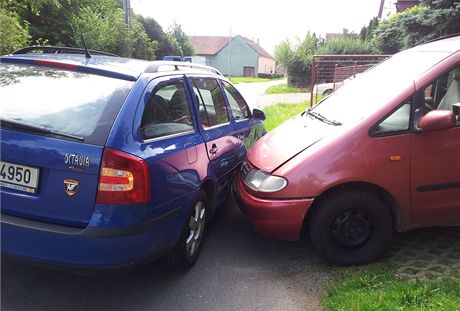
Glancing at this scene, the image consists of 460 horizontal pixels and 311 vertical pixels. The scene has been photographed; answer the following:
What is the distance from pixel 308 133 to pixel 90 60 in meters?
1.94

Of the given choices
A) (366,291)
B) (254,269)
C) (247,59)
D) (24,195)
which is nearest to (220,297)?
(254,269)

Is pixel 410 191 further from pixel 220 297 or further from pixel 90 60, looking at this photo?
pixel 90 60

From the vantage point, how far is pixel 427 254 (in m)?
3.72

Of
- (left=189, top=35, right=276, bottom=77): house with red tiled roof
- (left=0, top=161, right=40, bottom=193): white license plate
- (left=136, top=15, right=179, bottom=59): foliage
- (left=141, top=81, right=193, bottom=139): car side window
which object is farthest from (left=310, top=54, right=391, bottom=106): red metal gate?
(left=189, top=35, right=276, bottom=77): house with red tiled roof

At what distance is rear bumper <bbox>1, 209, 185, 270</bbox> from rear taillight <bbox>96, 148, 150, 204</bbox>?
0.60ft

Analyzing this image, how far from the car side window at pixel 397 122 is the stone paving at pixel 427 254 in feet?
3.61

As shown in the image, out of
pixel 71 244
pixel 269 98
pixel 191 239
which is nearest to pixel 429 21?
pixel 191 239

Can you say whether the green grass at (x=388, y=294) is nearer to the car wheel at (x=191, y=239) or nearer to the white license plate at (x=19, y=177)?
the car wheel at (x=191, y=239)

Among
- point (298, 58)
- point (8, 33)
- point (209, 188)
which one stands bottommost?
point (209, 188)

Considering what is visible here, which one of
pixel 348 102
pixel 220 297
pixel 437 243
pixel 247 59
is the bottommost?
pixel 220 297

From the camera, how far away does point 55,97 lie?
2.94 metres

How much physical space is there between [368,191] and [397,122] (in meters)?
0.61

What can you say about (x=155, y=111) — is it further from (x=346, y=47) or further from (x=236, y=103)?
(x=346, y=47)

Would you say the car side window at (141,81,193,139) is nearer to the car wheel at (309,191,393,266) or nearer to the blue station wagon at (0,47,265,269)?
the blue station wagon at (0,47,265,269)
